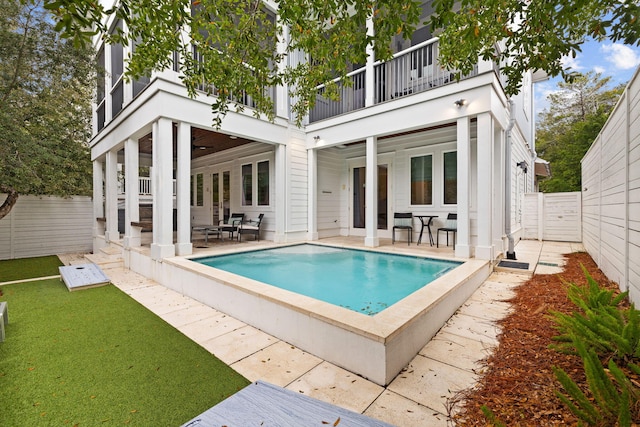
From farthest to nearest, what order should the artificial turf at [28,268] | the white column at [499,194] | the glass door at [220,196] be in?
1. the glass door at [220,196]
2. the white column at [499,194]
3. the artificial turf at [28,268]

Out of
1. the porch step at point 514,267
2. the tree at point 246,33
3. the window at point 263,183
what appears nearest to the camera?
the tree at point 246,33

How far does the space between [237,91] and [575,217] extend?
10.6 metres

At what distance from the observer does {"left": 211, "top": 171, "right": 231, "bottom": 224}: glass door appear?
10.6 metres

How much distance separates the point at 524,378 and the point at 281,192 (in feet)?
21.5

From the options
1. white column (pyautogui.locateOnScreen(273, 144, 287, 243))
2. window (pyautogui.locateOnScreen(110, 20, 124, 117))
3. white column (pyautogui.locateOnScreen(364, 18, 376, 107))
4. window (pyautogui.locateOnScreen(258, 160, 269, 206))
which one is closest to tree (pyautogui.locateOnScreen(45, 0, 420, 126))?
white column (pyautogui.locateOnScreen(364, 18, 376, 107))

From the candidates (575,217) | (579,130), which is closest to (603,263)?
(575,217)

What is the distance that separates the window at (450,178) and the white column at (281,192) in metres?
4.35

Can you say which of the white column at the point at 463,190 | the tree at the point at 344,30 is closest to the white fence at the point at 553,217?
the white column at the point at 463,190

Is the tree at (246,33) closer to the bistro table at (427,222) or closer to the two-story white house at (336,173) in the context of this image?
the two-story white house at (336,173)

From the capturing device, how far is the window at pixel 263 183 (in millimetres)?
9025

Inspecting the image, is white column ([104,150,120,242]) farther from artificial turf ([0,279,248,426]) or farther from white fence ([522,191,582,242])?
white fence ([522,191,582,242])

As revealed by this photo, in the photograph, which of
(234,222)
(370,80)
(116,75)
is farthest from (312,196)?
(116,75)

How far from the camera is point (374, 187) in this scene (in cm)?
719

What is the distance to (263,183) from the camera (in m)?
9.15
